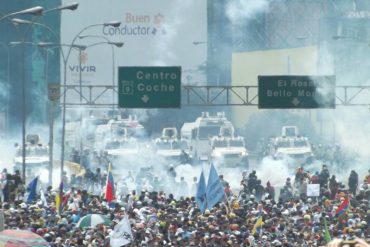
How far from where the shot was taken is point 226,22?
83.1 meters

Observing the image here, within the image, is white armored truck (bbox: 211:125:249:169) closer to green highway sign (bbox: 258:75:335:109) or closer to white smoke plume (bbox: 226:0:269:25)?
green highway sign (bbox: 258:75:335:109)

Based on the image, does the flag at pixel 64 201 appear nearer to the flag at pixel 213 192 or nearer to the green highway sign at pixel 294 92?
Result: the flag at pixel 213 192

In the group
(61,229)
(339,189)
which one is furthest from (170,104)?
(61,229)

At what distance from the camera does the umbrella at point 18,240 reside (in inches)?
599

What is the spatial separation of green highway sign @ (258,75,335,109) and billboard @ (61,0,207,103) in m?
40.5

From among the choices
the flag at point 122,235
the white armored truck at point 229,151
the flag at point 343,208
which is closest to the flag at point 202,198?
the flag at point 343,208

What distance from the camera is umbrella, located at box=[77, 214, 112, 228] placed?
2458 cm

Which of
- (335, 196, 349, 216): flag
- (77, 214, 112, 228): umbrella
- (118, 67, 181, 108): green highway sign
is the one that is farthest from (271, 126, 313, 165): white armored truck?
(77, 214, 112, 228): umbrella

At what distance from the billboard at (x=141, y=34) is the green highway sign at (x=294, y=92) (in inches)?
1593

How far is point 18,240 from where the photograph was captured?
50.6 ft

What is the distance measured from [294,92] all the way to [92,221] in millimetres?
16744

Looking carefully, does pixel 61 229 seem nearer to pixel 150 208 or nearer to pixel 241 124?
pixel 150 208

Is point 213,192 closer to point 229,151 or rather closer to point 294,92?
point 294,92

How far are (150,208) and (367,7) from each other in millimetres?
49970
